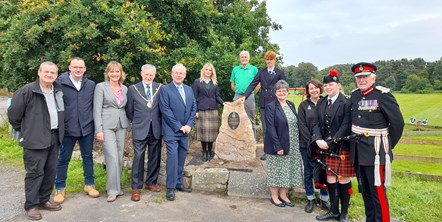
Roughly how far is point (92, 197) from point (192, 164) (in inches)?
75.5

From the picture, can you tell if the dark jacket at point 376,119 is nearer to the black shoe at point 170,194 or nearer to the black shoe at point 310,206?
the black shoe at point 310,206

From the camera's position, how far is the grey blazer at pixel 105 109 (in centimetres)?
501

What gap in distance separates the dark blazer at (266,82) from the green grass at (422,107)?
124 ft

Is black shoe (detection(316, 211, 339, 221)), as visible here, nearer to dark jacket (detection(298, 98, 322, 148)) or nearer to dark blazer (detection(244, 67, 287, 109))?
dark jacket (detection(298, 98, 322, 148))

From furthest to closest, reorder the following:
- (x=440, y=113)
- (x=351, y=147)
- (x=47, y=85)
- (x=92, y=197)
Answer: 1. (x=440, y=113)
2. (x=92, y=197)
3. (x=47, y=85)
4. (x=351, y=147)

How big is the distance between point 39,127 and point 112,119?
1009mm

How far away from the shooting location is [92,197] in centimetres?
529

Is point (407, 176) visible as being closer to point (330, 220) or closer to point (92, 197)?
point (330, 220)

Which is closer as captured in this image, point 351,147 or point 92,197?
point 351,147

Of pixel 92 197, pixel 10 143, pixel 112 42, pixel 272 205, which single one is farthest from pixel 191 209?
pixel 10 143

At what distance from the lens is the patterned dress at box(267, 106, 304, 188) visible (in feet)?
16.3

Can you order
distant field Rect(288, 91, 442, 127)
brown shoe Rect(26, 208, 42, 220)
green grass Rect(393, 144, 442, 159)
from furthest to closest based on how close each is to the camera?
distant field Rect(288, 91, 442, 127) → green grass Rect(393, 144, 442, 159) → brown shoe Rect(26, 208, 42, 220)

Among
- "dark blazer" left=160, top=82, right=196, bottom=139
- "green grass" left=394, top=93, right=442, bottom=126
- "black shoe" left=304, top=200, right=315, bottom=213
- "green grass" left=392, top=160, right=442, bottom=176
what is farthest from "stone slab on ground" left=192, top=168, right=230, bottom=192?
"green grass" left=394, top=93, right=442, bottom=126

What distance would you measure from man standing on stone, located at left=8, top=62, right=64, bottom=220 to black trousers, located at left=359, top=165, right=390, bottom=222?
4.05 meters
